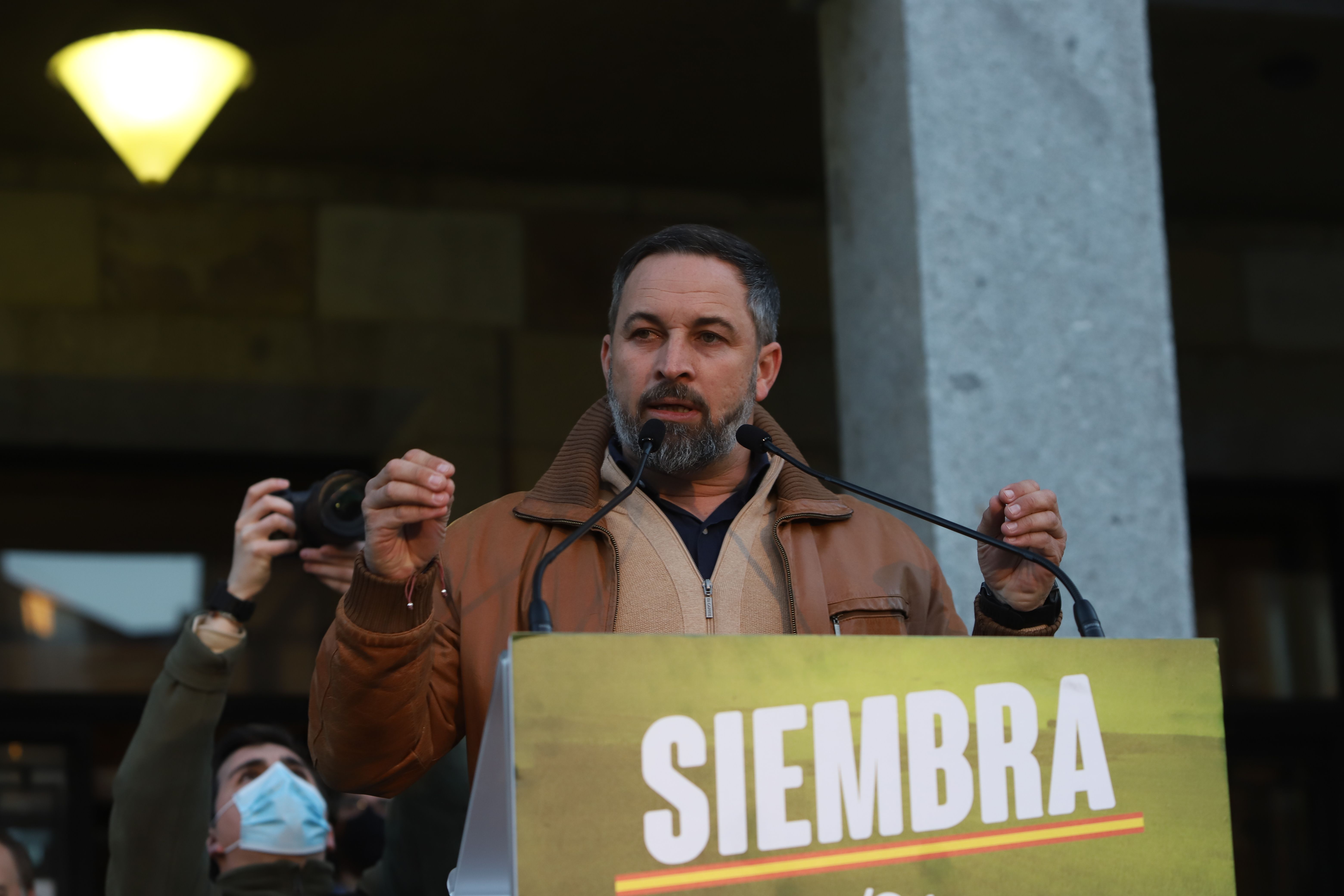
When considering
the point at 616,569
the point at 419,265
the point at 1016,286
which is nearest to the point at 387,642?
the point at 616,569

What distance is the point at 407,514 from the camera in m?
1.85

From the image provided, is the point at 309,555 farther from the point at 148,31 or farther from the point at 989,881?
the point at 148,31

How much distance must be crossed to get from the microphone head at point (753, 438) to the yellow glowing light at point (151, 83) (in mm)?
2690

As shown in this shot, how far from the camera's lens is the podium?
1550 millimetres

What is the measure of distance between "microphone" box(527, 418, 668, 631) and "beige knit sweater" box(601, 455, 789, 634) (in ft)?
0.49

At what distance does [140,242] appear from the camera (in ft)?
19.1

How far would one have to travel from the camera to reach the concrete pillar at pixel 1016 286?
3.49m

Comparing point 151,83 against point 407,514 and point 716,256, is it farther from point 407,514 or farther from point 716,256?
point 407,514

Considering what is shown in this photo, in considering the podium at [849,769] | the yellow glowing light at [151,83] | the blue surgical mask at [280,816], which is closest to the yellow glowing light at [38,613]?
the yellow glowing light at [151,83]

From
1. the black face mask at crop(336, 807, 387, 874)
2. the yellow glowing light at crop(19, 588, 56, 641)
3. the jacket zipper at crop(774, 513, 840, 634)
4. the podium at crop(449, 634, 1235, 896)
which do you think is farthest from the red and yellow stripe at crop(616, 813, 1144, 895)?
the yellow glowing light at crop(19, 588, 56, 641)

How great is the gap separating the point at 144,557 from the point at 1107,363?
4001 millimetres

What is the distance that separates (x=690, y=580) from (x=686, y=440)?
216mm

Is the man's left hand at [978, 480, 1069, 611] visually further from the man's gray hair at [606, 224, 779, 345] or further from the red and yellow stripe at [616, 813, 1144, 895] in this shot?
the man's gray hair at [606, 224, 779, 345]

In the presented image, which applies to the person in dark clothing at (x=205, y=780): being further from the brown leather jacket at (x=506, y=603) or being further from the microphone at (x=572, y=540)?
the microphone at (x=572, y=540)
